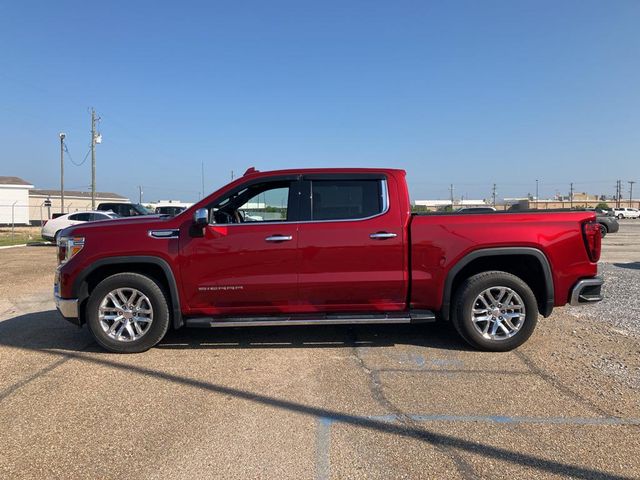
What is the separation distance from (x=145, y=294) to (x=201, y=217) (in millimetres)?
1033

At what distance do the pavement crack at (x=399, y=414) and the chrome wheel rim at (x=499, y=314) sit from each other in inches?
52.2

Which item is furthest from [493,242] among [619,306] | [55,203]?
[55,203]

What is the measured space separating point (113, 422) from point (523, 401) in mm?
3257

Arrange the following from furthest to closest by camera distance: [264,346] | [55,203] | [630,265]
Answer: [55,203], [630,265], [264,346]

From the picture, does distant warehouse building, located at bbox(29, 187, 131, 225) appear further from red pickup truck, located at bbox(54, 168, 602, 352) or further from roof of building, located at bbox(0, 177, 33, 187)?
red pickup truck, located at bbox(54, 168, 602, 352)

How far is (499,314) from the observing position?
5.08 m

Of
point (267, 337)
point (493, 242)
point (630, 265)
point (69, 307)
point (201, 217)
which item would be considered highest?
point (201, 217)

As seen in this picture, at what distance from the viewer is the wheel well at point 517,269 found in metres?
5.16

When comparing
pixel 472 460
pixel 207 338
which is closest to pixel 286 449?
pixel 472 460

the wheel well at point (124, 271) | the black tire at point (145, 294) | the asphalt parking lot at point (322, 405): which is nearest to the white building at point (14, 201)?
the asphalt parking lot at point (322, 405)

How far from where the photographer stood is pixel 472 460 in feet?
9.79

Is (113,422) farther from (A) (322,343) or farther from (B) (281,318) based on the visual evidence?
(A) (322,343)

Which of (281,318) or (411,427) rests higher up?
(281,318)

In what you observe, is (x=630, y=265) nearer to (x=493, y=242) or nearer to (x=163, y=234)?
(x=493, y=242)
